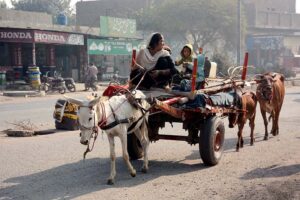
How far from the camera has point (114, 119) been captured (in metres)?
7.02

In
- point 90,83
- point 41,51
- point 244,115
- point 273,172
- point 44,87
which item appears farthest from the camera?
point 41,51

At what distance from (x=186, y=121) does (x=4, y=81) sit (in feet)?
77.2

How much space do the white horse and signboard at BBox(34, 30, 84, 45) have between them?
77.4ft

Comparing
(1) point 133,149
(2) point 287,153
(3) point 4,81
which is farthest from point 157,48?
(3) point 4,81

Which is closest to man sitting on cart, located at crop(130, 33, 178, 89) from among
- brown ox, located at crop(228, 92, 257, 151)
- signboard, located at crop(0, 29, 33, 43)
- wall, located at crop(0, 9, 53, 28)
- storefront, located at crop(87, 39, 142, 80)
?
brown ox, located at crop(228, 92, 257, 151)

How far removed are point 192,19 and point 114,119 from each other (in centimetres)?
4714

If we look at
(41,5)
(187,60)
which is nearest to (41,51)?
(187,60)

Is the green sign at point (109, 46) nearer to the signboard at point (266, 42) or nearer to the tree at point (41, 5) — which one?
the signboard at point (266, 42)

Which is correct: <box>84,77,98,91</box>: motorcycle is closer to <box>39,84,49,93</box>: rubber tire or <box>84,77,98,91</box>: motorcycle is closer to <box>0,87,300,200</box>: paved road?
<box>39,84,49,93</box>: rubber tire

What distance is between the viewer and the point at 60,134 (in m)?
12.1

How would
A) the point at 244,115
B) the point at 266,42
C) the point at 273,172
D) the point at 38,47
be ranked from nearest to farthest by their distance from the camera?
the point at 273,172, the point at 244,115, the point at 38,47, the point at 266,42

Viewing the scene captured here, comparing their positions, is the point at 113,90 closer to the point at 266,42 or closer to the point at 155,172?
the point at 155,172

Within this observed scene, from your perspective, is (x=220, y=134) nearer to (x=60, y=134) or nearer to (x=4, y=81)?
(x=60, y=134)

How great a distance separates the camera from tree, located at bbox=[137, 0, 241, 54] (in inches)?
2046
